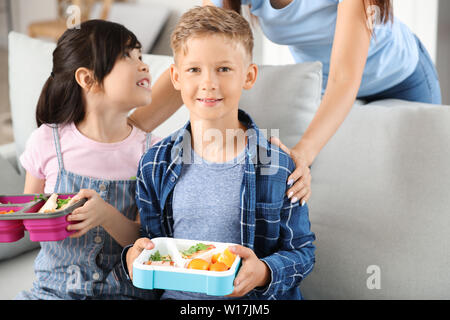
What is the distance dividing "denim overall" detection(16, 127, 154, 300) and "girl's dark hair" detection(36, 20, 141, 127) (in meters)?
0.06

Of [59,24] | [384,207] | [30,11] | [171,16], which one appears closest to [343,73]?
[384,207]

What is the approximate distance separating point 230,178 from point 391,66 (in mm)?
663

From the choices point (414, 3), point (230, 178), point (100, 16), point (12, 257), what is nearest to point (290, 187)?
point (230, 178)

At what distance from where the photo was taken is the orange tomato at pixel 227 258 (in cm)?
87

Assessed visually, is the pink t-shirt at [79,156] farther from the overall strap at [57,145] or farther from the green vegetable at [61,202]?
the green vegetable at [61,202]

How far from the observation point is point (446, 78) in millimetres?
2629

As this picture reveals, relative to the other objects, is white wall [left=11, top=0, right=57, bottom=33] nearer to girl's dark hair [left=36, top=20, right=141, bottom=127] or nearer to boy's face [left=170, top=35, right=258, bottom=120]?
girl's dark hair [left=36, top=20, right=141, bottom=127]

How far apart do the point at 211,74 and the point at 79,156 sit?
1.26 ft

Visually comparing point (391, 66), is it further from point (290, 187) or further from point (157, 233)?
point (157, 233)

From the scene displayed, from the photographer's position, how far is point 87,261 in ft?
3.71

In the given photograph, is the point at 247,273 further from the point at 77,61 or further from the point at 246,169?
the point at 77,61

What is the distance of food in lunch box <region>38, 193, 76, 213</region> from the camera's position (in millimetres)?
982

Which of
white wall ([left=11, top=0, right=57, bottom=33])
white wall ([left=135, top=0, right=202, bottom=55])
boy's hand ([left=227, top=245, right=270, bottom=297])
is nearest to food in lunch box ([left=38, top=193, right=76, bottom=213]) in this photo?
boy's hand ([left=227, top=245, right=270, bottom=297])

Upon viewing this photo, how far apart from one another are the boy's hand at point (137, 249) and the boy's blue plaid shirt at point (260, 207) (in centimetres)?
10
